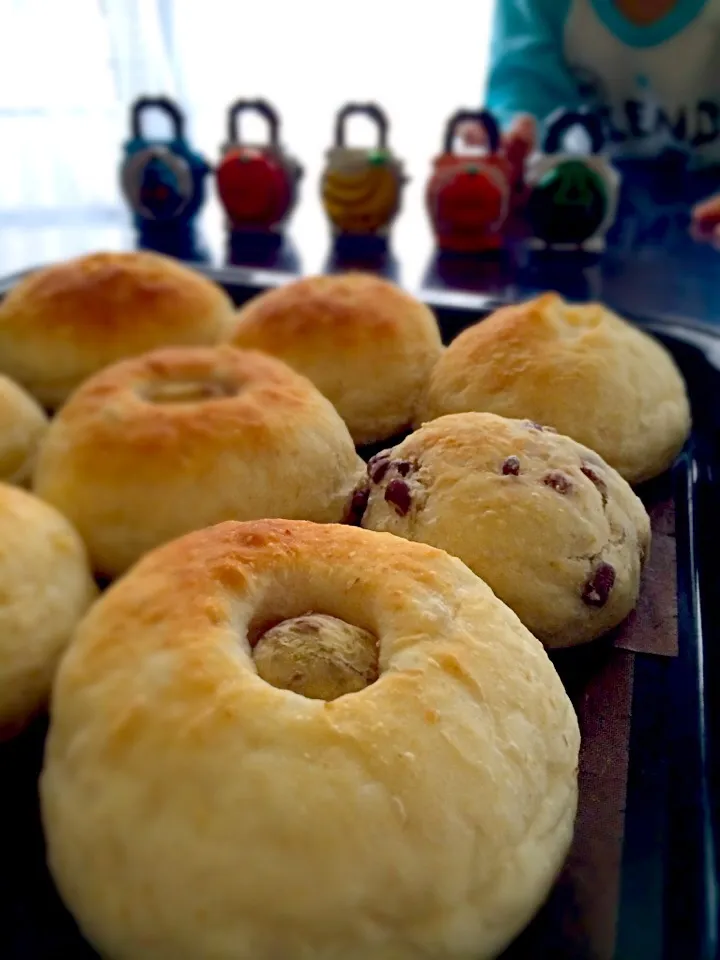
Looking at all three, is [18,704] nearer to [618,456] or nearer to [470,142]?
[618,456]

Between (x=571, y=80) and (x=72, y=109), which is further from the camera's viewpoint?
(x=72, y=109)

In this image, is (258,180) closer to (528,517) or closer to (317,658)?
(528,517)

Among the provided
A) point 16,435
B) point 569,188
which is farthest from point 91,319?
point 569,188

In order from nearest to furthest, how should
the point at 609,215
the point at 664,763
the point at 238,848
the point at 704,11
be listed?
the point at 238,848 → the point at 664,763 → the point at 609,215 → the point at 704,11

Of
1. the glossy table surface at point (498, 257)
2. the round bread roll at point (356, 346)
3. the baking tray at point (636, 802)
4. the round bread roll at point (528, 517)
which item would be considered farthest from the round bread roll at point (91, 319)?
the baking tray at point (636, 802)

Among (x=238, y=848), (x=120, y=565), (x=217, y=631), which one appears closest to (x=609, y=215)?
(x=120, y=565)

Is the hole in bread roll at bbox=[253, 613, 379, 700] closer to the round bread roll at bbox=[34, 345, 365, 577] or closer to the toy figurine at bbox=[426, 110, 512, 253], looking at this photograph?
the round bread roll at bbox=[34, 345, 365, 577]
